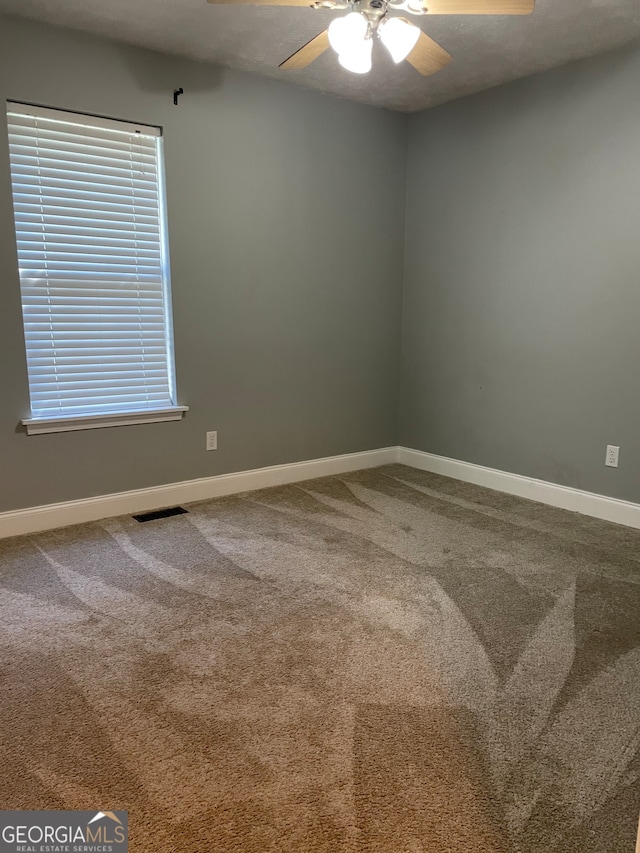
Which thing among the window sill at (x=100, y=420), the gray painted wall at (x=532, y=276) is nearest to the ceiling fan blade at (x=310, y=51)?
the gray painted wall at (x=532, y=276)

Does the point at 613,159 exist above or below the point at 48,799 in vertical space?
above

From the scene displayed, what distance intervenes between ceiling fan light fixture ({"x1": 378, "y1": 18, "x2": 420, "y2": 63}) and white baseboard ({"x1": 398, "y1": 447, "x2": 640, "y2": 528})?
8.33 feet

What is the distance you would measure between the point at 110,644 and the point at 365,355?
2.79m

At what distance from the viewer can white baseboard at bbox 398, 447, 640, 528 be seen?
319 cm

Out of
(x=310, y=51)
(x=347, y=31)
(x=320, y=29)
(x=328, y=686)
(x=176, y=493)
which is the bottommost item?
(x=328, y=686)

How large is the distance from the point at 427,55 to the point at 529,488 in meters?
2.49

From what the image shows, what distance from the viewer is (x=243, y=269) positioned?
353 cm

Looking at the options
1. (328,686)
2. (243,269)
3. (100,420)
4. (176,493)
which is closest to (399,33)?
(243,269)

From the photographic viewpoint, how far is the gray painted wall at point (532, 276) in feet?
10.1

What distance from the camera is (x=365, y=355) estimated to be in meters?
4.21

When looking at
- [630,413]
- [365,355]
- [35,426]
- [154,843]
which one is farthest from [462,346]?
[154,843]

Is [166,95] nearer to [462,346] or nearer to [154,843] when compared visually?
[462,346]

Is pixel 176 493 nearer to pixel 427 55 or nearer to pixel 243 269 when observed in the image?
pixel 243 269

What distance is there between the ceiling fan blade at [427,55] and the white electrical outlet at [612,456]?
85.1 inches
